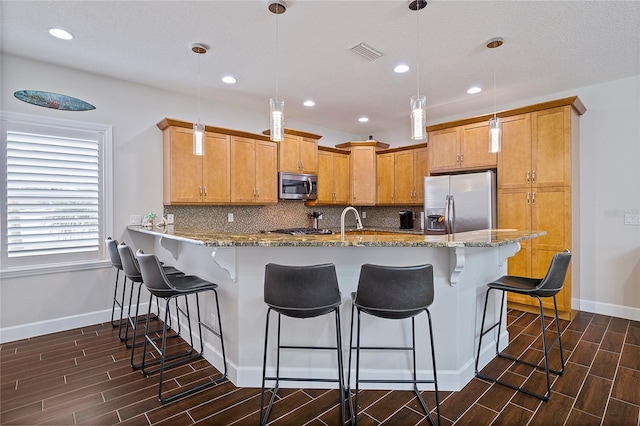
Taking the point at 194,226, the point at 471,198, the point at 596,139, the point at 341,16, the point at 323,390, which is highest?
the point at 341,16

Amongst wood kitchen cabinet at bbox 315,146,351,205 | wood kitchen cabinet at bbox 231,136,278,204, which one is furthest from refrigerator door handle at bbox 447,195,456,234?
wood kitchen cabinet at bbox 231,136,278,204

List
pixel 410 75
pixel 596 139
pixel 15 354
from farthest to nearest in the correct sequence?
pixel 596 139, pixel 410 75, pixel 15 354

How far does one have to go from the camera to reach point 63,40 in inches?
115

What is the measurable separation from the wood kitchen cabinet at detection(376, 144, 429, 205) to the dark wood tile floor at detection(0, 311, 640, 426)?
2.97m

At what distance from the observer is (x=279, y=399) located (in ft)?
7.16

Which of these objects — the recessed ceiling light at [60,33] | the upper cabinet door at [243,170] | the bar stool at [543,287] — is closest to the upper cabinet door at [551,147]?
the bar stool at [543,287]

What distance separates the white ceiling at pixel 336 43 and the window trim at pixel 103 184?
1.27ft

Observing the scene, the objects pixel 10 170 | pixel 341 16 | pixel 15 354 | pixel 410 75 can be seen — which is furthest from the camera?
pixel 410 75

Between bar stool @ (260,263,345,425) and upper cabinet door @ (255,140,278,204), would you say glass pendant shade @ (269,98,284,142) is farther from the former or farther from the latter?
upper cabinet door @ (255,140,278,204)

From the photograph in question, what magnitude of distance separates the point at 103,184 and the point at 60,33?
1.54 meters

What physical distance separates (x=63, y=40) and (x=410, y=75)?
3.39 meters

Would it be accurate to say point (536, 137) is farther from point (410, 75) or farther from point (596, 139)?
point (410, 75)

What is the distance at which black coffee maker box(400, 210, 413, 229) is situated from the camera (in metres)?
5.59

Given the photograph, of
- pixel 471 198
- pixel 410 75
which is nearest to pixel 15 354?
pixel 410 75
